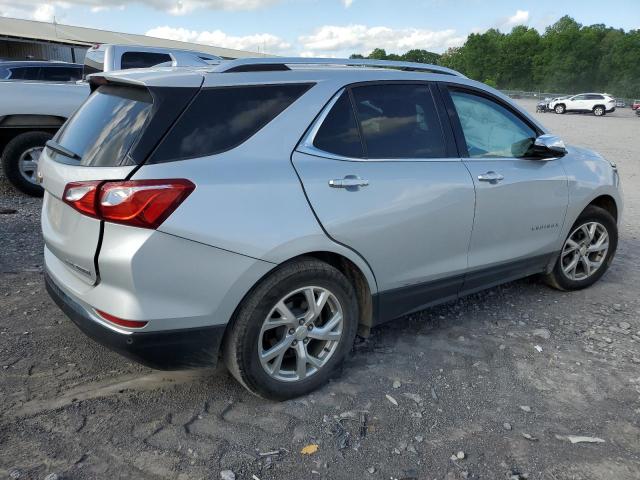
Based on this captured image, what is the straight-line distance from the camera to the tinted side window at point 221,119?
2.55 metres

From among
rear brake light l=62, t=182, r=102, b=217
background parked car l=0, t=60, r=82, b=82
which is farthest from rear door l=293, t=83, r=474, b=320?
background parked car l=0, t=60, r=82, b=82

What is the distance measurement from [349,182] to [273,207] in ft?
1.62

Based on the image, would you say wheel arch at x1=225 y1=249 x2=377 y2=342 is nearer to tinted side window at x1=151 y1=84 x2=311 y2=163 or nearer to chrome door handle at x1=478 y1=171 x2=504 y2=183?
→ tinted side window at x1=151 y1=84 x2=311 y2=163

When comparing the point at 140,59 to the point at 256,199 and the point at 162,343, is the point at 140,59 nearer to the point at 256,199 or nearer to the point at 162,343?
the point at 256,199

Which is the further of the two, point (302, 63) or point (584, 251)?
point (584, 251)

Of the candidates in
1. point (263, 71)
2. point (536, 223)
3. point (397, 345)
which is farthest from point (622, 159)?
point (263, 71)

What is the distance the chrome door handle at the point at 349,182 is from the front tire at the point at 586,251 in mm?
2294

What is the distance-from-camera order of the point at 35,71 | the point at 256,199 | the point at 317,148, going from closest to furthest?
the point at 256,199 < the point at 317,148 < the point at 35,71

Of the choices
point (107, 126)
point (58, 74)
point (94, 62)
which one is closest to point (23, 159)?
point (94, 62)

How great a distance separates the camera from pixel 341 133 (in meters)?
3.07

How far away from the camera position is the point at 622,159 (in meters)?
13.9

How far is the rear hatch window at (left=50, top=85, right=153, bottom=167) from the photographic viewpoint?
2.57 meters

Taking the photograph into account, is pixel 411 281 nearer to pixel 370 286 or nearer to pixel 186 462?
pixel 370 286

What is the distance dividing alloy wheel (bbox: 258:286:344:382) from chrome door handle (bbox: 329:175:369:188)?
22.0 inches
